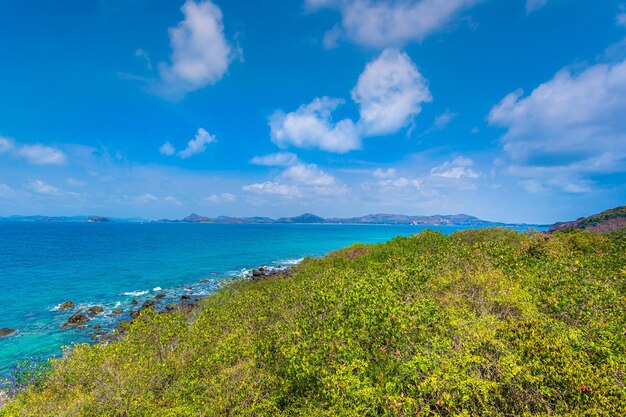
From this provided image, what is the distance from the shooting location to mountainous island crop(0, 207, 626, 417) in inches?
323

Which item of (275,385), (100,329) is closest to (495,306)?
(275,385)

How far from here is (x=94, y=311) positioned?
35.6 meters

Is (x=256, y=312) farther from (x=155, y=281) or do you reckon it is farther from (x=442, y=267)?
(x=155, y=281)

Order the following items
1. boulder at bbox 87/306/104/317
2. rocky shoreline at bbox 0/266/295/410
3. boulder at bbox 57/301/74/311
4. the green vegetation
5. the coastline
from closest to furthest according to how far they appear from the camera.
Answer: the green vegetation → rocky shoreline at bbox 0/266/295/410 → the coastline → boulder at bbox 87/306/104/317 → boulder at bbox 57/301/74/311

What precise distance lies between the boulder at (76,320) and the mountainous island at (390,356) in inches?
762

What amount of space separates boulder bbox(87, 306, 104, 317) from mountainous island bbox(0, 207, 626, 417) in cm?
2213

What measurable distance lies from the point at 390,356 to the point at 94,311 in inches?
1608

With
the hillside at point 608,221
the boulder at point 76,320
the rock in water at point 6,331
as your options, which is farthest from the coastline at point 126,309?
the hillside at point 608,221

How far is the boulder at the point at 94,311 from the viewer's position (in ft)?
115

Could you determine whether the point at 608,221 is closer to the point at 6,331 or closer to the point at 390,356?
the point at 390,356

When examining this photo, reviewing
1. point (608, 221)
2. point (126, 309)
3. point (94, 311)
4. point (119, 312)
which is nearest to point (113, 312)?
point (119, 312)

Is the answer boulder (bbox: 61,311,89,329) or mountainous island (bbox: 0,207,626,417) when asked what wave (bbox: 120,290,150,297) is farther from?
mountainous island (bbox: 0,207,626,417)

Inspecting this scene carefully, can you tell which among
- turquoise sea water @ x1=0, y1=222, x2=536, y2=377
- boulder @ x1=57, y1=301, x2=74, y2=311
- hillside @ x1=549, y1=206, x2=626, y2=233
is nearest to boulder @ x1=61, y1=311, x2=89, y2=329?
turquoise sea water @ x1=0, y1=222, x2=536, y2=377

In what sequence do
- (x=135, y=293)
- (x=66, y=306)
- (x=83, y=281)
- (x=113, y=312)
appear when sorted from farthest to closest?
(x=83, y=281) < (x=135, y=293) < (x=66, y=306) < (x=113, y=312)
